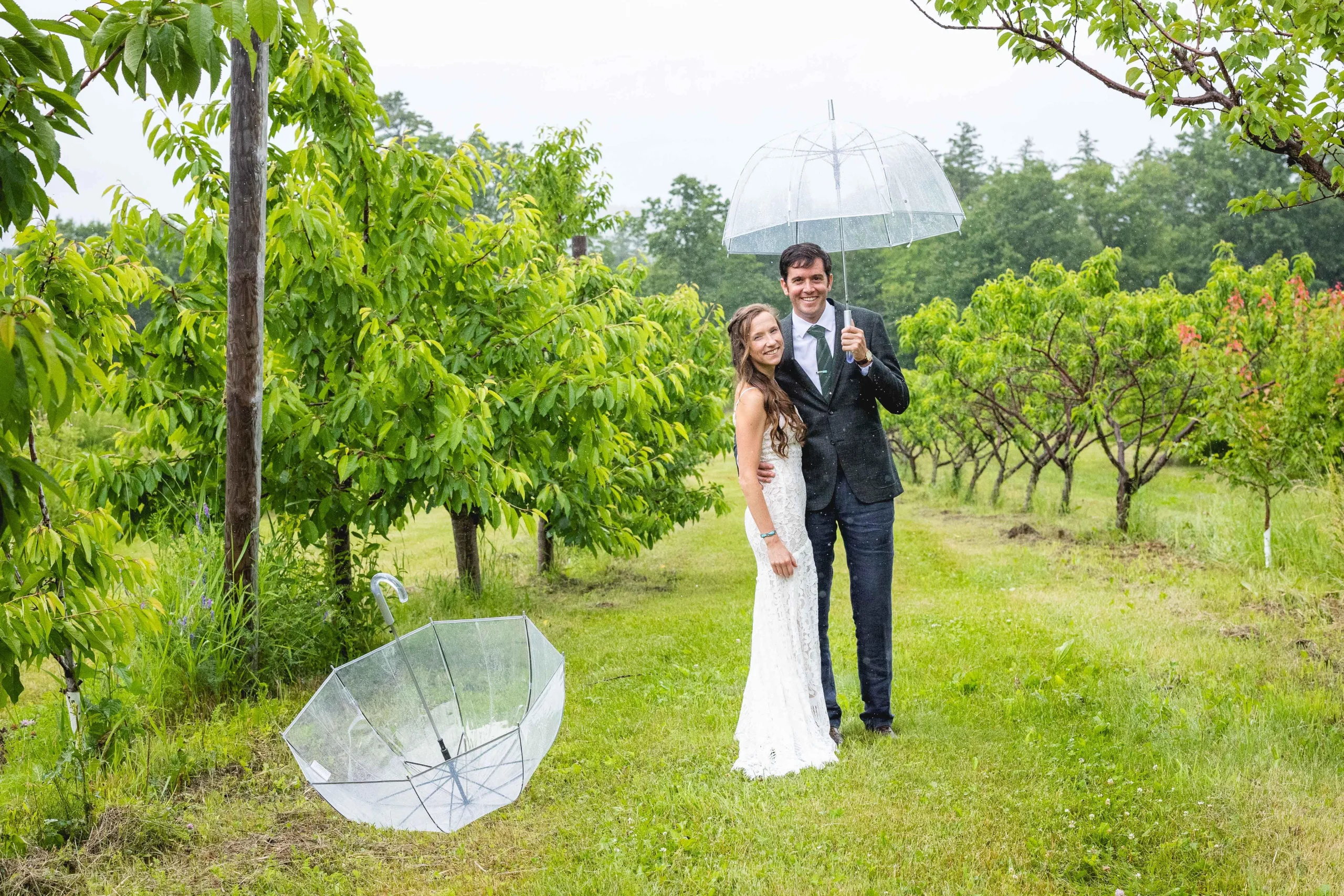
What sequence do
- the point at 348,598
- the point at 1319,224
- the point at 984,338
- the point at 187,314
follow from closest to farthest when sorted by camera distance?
the point at 187,314 → the point at 348,598 → the point at 984,338 → the point at 1319,224

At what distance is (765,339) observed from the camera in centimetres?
439

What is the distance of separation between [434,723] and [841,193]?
294cm

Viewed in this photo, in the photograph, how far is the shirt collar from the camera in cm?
461

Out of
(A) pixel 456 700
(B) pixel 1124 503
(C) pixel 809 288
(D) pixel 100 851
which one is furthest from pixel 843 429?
(B) pixel 1124 503

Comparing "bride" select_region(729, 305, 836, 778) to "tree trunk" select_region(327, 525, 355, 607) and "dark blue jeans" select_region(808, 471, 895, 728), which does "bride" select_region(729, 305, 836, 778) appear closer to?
"dark blue jeans" select_region(808, 471, 895, 728)

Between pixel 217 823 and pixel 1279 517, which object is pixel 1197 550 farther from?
pixel 217 823

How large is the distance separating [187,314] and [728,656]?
13.3ft

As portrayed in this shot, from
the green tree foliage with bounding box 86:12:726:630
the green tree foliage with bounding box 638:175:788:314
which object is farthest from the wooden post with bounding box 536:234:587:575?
the green tree foliage with bounding box 638:175:788:314

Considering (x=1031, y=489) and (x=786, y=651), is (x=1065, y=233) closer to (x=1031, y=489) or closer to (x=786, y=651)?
(x=1031, y=489)

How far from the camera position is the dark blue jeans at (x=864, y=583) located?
15.2 feet

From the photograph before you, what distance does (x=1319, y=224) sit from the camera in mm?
42562

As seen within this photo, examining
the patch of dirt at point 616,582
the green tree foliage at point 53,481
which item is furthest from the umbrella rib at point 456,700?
the patch of dirt at point 616,582

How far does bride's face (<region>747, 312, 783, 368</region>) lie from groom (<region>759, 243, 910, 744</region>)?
201mm

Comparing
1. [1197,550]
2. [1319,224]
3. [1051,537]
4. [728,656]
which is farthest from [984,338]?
[1319,224]
